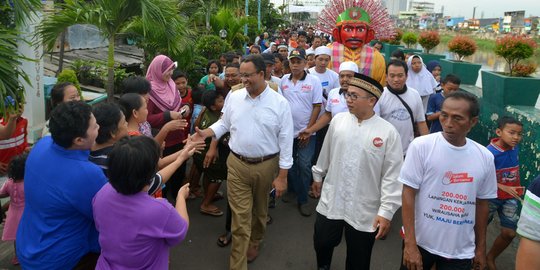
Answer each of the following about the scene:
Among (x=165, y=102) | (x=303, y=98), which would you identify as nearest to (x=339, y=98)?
(x=303, y=98)

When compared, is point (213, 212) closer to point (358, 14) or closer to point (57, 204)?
point (57, 204)

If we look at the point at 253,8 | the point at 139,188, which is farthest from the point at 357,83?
the point at 253,8

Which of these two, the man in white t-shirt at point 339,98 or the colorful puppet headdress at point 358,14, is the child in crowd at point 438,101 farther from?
the man in white t-shirt at point 339,98

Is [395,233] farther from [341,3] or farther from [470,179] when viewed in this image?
[341,3]

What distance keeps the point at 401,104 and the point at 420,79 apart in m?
2.31

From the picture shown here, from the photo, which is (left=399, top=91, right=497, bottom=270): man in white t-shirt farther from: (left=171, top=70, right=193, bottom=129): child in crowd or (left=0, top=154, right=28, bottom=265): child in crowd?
(left=171, top=70, right=193, bottom=129): child in crowd

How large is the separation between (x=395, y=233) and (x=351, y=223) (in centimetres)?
158

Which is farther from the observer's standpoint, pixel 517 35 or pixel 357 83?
pixel 517 35

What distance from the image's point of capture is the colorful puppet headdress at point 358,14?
5816 mm

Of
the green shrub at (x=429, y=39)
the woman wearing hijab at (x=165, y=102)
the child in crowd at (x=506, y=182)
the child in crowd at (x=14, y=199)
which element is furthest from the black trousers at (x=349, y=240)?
the green shrub at (x=429, y=39)

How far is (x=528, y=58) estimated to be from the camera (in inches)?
215

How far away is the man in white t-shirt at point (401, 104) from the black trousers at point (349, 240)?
139cm

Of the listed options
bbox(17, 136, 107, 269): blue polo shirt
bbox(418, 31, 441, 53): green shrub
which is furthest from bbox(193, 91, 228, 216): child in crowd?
bbox(418, 31, 441, 53): green shrub

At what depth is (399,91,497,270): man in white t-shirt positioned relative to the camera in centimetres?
222
